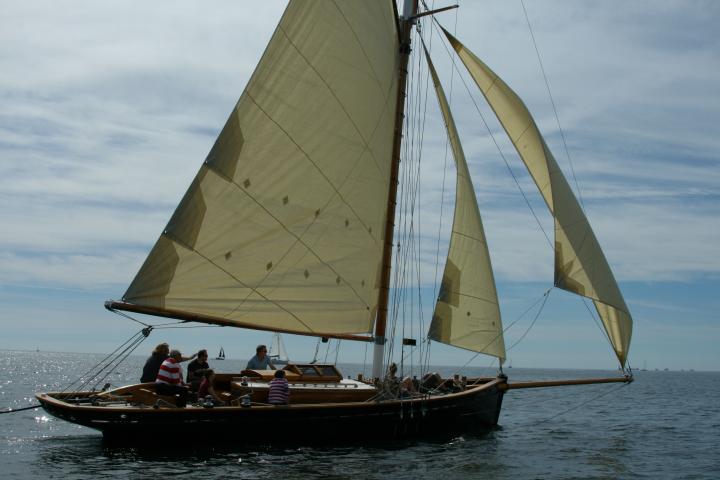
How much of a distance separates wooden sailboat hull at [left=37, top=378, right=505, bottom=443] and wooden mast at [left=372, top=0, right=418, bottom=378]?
6.85 ft

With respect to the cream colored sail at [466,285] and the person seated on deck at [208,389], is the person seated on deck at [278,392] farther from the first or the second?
the cream colored sail at [466,285]

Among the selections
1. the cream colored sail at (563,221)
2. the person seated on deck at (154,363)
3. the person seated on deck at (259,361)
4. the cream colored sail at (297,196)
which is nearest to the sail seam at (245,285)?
the cream colored sail at (297,196)

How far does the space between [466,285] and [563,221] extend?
360 centimetres

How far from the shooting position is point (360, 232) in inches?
906

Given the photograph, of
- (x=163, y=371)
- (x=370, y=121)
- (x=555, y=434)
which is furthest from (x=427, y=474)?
(x=555, y=434)

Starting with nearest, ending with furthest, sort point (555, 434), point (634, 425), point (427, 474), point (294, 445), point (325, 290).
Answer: point (427, 474) → point (294, 445) → point (325, 290) → point (555, 434) → point (634, 425)

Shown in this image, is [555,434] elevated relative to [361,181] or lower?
lower

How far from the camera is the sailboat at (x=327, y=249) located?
19719 mm

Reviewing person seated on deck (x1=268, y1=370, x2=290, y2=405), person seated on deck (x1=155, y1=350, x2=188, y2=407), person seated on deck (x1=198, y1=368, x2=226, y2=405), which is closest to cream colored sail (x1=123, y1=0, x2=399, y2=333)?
person seated on deck (x1=155, y1=350, x2=188, y2=407)

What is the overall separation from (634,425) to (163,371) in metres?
24.4

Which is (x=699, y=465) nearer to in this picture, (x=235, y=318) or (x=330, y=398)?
(x=330, y=398)

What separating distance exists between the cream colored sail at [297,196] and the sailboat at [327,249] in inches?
1.6

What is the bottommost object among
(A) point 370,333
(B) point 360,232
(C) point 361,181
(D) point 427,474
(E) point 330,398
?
(D) point 427,474

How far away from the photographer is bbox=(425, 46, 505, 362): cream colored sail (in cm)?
2431
